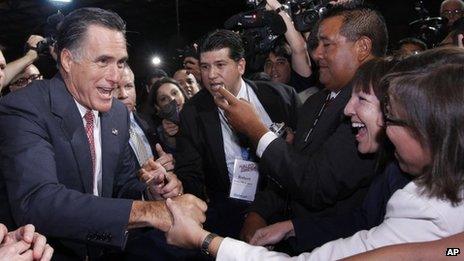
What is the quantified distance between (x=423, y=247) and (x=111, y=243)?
1183mm

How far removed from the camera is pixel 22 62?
3852 millimetres

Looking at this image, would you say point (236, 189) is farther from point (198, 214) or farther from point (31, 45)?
point (31, 45)

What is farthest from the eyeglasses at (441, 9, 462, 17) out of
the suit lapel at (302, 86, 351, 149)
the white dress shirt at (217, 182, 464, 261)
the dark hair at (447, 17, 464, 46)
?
the white dress shirt at (217, 182, 464, 261)

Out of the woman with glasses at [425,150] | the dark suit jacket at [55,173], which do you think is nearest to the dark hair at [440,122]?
the woman with glasses at [425,150]

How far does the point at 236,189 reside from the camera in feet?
9.98

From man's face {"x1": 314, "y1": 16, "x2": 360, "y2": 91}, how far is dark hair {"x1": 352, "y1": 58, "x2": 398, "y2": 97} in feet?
1.13

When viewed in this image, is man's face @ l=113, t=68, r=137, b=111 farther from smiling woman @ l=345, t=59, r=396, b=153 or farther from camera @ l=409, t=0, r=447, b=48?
camera @ l=409, t=0, r=447, b=48

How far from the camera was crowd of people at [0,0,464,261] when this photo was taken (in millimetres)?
1458

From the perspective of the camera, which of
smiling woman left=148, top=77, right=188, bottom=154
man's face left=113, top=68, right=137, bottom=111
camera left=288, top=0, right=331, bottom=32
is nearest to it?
camera left=288, top=0, right=331, bottom=32

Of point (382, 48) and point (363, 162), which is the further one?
point (382, 48)

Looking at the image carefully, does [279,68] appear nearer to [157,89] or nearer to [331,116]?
[157,89]

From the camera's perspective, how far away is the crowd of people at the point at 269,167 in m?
1.46

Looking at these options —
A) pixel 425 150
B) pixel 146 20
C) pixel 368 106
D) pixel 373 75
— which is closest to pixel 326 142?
pixel 368 106

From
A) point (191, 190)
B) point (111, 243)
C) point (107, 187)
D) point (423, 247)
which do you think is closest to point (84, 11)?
point (107, 187)
